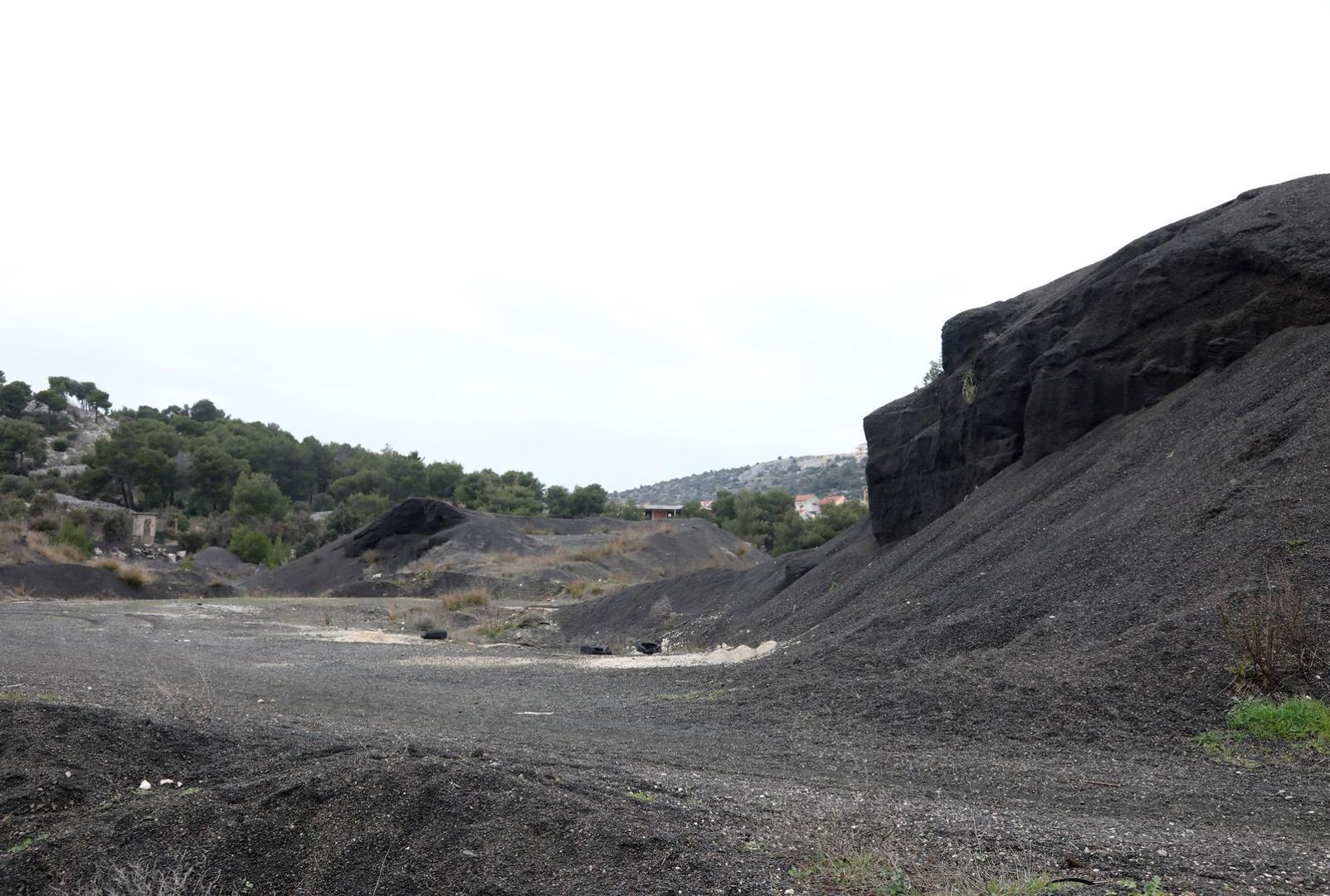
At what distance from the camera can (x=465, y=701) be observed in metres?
11.7

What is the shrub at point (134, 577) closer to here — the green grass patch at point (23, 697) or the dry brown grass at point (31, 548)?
the dry brown grass at point (31, 548)

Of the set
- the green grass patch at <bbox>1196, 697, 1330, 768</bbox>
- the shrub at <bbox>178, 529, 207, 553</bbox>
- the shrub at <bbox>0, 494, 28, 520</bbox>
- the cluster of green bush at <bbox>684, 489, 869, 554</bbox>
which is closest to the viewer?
the green grass patch at <bbox>1196, 697, 1330, 768</bbox>

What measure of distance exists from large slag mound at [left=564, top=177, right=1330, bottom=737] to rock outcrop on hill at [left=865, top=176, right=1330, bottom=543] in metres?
0.04

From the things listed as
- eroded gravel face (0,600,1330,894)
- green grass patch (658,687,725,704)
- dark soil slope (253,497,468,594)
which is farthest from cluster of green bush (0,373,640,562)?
eroded gravel face (0,600,1330,894)

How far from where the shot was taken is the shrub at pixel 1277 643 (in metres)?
8.05

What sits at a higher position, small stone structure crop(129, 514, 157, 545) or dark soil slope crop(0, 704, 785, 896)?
small stone structure crop(129, 514, 157, 545)

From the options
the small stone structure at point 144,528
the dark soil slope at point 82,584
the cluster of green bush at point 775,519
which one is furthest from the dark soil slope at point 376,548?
the cluster of green bush at point 775,519

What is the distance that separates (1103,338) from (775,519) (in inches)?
2102

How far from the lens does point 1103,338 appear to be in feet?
60.1

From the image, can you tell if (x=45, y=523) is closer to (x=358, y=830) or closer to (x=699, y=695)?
(x=699, y=695)

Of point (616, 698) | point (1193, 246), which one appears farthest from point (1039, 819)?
point (1193, 246)

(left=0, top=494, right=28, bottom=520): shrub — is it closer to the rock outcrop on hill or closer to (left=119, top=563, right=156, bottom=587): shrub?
(left=119, top=563, right=156, bottom=587): shrub

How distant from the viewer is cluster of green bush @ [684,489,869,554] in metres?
52.8

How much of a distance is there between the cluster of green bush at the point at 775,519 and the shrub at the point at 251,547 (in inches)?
1145
